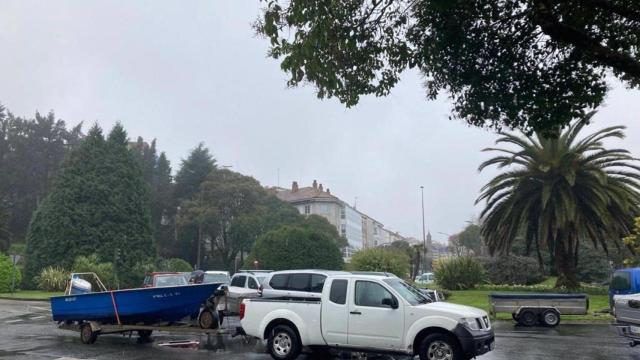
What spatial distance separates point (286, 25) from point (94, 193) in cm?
4925

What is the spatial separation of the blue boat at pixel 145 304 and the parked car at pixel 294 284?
2263mm

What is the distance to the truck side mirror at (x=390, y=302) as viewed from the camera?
1078cm

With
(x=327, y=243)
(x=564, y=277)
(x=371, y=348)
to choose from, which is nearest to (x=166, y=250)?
(x=327, y=243)

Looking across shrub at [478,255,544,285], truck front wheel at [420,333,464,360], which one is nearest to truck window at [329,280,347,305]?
truck front wheel at [420,333,464,360]

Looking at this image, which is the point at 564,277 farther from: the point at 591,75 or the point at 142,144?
the point at 142,144

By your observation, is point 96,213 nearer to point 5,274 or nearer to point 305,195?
point 5,274

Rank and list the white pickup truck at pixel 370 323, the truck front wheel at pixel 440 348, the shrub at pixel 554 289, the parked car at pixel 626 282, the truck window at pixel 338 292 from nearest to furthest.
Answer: the truck front wheel at pixel 440 348, the white pickup truck at pixel 370 323, the truck window at pixel 338 292, the parked car at pixel 626 282, the shrub at pixel 554 289

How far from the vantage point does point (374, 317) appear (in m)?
10.9

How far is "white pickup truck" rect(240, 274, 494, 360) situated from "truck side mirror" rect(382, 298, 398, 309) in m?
0.02

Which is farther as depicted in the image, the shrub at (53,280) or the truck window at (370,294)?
the shrub at (53,280)

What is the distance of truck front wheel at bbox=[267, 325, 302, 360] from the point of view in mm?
11555

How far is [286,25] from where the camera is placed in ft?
27.6

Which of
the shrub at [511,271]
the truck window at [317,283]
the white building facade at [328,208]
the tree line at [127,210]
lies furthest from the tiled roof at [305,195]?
the truck window at [317,283]

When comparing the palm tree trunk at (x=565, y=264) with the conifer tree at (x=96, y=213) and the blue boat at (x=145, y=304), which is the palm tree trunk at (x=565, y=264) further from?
the conifer tree at (x=96, y=213)
